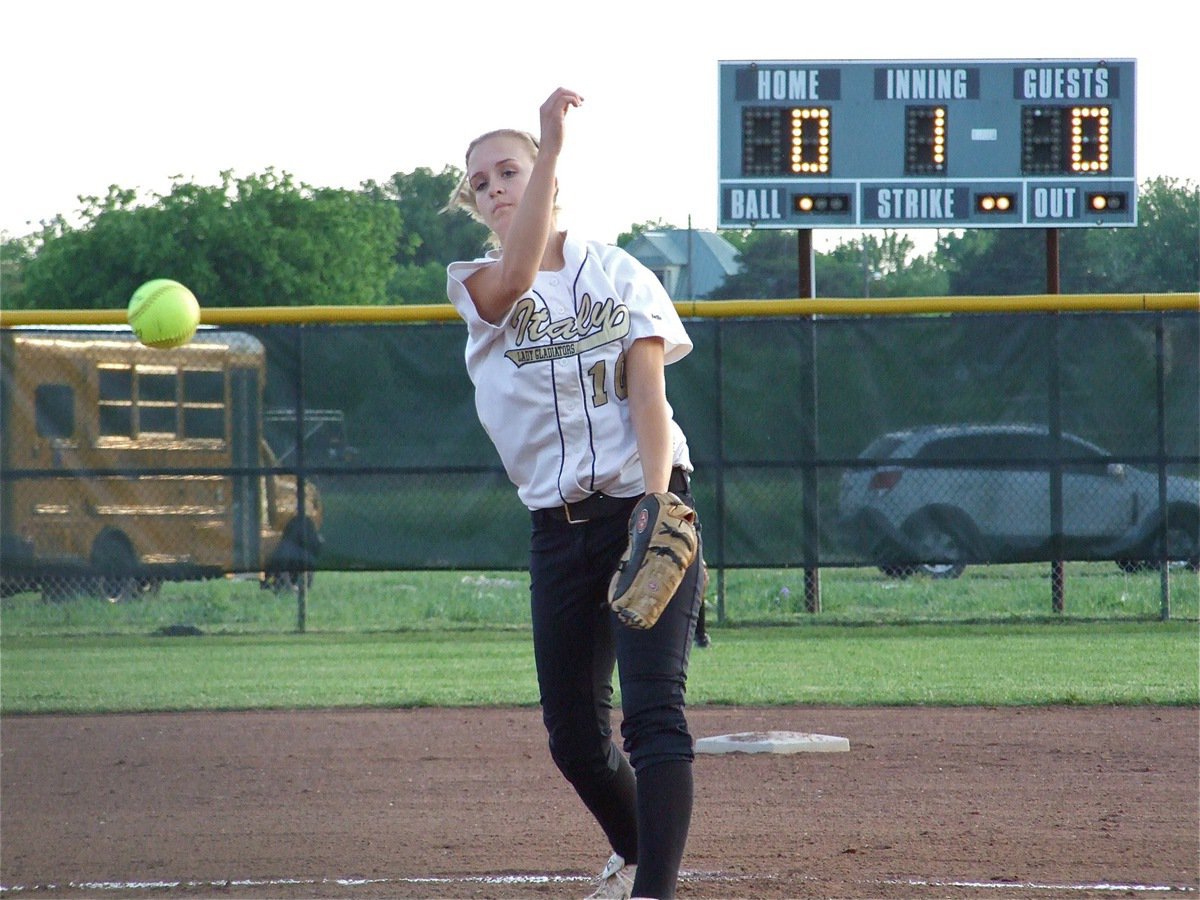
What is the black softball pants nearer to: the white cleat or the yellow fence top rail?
the white cleat

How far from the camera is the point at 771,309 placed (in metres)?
9.08

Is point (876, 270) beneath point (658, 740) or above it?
above

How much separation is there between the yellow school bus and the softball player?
5873 millimetres

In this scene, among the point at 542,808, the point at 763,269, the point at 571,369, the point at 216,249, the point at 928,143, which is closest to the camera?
the point at 571,369

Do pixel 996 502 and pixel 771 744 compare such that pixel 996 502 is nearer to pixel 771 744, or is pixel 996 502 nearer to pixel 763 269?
pixel 771 744

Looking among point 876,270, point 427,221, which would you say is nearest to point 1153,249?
point 876,270

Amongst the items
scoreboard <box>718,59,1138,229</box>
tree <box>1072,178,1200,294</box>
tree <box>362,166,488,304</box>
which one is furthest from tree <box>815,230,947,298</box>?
scoreboard <box>718,59,1138,229</box>

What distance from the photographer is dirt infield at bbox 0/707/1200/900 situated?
3.76m

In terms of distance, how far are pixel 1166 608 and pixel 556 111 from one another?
7.42 metres

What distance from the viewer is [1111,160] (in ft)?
34.3

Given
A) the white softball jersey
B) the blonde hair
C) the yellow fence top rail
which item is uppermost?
the blonde hair

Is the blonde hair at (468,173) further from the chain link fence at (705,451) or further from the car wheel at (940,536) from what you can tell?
the car wheel at (940,536)

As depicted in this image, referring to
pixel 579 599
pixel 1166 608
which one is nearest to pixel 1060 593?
pixel 1166 608

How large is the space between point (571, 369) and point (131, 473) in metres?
6.51
